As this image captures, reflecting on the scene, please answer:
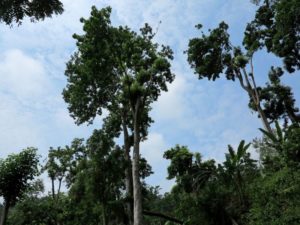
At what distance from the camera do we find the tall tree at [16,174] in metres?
18.5

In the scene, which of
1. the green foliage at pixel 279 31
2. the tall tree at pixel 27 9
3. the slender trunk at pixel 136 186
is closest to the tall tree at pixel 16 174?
the slender trunk at pixel 136 186

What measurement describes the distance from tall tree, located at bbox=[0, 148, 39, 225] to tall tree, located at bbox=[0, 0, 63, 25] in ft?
33.3

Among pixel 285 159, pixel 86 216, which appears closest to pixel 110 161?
pixel 86 216

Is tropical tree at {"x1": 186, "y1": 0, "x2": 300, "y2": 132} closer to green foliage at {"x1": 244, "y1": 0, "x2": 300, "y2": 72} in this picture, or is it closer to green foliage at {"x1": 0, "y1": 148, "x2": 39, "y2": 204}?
green foliage at {"x1": 244, "y1": 0, "x2": 300, "y2": 72}

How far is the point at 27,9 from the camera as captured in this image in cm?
1112

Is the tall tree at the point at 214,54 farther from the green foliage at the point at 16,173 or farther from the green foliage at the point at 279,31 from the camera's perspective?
the green foliage at the point at 16,173

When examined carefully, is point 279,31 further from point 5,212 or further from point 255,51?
point 5,212

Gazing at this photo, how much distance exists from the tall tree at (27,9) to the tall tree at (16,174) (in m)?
10.1

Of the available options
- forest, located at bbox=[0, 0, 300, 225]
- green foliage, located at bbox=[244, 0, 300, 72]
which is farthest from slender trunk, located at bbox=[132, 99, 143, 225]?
green foliage, located at bbox=[244, 0, 300, 72]

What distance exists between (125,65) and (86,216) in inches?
462

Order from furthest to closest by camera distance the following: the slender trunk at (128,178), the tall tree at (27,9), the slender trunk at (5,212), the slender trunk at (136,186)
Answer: the slender trunk at (128,178) → the slender trunk at (136,186) → the slender trunk at (5,212) → the tall tree at (27,9)

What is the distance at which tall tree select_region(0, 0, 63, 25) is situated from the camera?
10.6 metres

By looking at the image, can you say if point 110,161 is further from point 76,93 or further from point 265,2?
point 265,2

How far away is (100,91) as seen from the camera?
86.8ft
